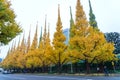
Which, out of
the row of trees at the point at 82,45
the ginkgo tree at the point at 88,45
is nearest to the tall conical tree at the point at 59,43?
the row of trees at the point at 82,45

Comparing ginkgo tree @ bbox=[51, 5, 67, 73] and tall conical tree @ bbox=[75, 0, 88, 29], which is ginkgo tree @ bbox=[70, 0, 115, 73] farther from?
ginkgo tree @ bbox=[51, 5, 67, 73]

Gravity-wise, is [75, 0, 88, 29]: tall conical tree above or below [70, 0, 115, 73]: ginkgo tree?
above

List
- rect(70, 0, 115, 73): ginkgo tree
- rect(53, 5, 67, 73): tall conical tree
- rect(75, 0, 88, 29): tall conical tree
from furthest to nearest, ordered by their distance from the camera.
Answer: rect(53, 5, 67, 73): tall conical tree
rect(75, 0, 88, 29): tall conical tree
rect(70, 0, 115, 73): ginkgo tree

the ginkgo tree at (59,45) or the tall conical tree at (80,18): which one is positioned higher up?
the tall conical tree at (80,18)

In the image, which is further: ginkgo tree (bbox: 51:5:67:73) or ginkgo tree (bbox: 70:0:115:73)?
ginkgo tree (bbox: 51:5:67:73)

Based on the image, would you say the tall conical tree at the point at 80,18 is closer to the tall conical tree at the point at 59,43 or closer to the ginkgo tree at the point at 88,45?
the ginkgo tree at the point at 88,45

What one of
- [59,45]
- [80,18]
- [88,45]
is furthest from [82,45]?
[59,45]

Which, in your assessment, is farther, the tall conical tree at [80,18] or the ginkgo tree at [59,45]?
the ginkgo tree at [59,45]

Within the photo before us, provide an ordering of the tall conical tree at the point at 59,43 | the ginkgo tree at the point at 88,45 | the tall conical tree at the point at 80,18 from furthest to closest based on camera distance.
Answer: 1. the tall conical tree at the point at 59,43
2. the tall conical tree at the point at 80,18
3. the ginkgo tree at the point at 88,45

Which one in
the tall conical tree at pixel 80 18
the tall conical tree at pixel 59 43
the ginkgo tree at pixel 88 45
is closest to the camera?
the ginkgo tree at pixel 88 45

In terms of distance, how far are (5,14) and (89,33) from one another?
25.4 meters

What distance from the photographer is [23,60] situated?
230 feet

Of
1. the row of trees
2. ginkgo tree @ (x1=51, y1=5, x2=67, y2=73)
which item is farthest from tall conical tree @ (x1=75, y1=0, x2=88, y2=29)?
ginkgo tree @ (x1=51, y1=5, x2=67, y2=73)

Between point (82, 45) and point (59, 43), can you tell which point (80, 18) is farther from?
point (59, 43)
